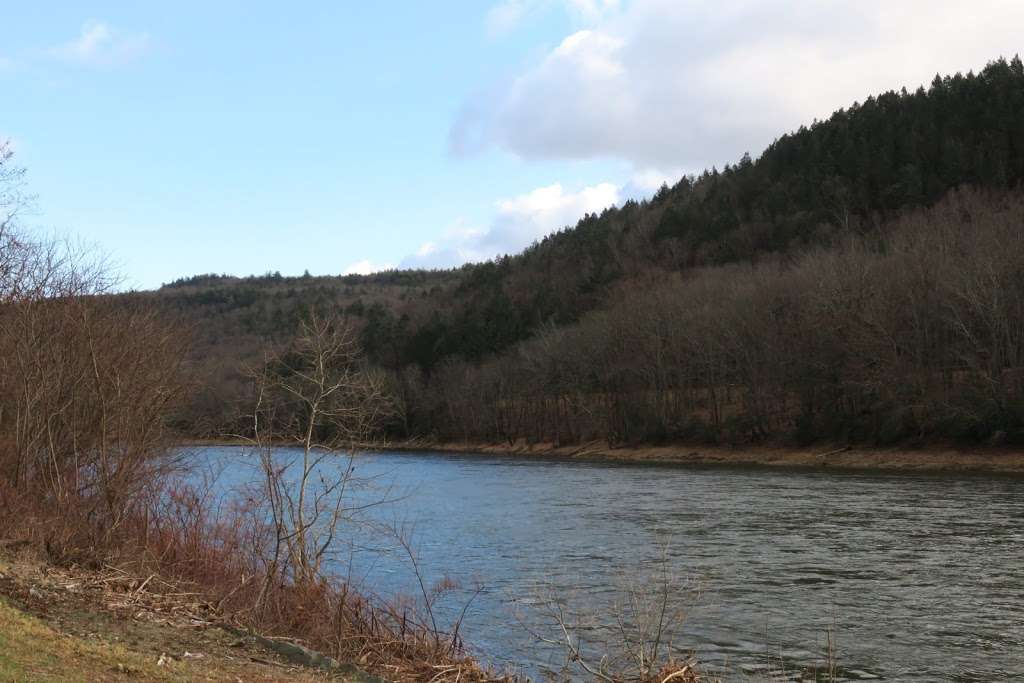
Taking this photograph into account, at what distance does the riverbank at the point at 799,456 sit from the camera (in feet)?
166

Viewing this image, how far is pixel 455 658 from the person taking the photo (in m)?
12.6

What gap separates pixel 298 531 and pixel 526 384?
284 feet

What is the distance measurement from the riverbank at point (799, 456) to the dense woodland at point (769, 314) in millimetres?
1535

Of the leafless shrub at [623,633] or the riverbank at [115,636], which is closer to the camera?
the riverbank at [115,636]

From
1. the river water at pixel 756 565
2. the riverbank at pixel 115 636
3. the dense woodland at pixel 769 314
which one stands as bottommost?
the river water at pixel 756 565

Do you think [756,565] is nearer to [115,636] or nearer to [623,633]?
[623,633]

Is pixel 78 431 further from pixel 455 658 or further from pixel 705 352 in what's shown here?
pixel 705 352

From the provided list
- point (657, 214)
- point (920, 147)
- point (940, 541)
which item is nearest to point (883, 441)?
point (940, 541)

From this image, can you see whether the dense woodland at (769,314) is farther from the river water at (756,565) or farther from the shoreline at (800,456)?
the river water at (756,565)

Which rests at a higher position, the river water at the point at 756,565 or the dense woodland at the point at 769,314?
the dense woodland at the point at 769,314

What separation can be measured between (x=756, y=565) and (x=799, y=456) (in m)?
40.6

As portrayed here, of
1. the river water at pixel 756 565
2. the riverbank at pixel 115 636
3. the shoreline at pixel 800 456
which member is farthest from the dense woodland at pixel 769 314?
the river water at pixel 756 565

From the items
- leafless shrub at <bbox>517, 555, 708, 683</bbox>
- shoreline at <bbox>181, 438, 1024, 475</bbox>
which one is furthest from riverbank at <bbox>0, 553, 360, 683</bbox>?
shoreline at <bbox>181, 438, 1024, 475</bbox>

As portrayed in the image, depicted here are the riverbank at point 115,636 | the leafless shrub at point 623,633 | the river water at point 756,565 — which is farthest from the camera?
the river water at point 756,565
